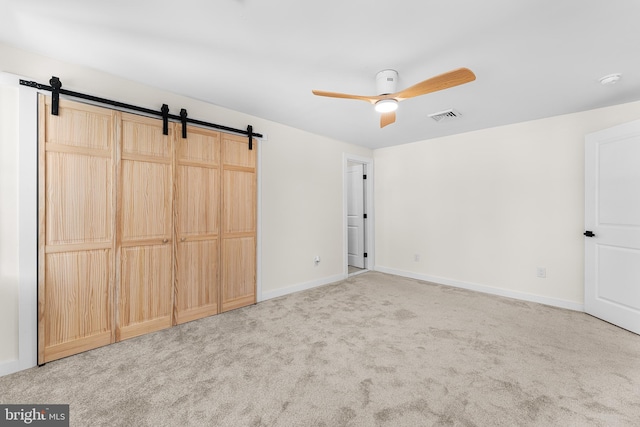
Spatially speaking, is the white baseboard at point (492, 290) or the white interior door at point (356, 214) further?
the white interior door at point (356, 214)

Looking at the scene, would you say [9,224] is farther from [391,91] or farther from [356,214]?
[356,214]

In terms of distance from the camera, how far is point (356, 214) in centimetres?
568

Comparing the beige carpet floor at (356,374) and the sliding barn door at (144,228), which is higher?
the sliding barn door at (144,228)

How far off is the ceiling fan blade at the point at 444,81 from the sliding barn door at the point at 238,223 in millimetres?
2060

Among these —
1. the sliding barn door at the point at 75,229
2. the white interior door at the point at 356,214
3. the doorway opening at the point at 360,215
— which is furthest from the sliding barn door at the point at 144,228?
the white interior door at the point at 356,214

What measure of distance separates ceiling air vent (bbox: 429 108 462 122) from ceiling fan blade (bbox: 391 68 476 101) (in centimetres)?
144

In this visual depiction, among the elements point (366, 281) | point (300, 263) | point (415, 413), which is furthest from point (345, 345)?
point (366, 281)

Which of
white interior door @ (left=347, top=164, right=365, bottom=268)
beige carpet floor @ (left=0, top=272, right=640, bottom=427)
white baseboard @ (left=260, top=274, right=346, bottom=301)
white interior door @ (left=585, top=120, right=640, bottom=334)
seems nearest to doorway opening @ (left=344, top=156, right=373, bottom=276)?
white interior door @ (left=347, top=164, right=365, bottom=268)

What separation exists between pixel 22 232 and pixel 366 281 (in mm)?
4129

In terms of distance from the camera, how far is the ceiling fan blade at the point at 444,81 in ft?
5.62

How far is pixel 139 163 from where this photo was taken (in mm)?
2592

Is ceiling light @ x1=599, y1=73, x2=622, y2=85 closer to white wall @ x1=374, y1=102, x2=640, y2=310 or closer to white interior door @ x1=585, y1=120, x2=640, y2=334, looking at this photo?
white interior door @ x1=585, y1=120, x2=640, y2=334

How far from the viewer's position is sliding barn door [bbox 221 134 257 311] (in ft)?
10.6

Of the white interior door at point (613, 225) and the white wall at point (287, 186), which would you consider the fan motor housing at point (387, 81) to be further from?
the white interior door at point (613, 225)
